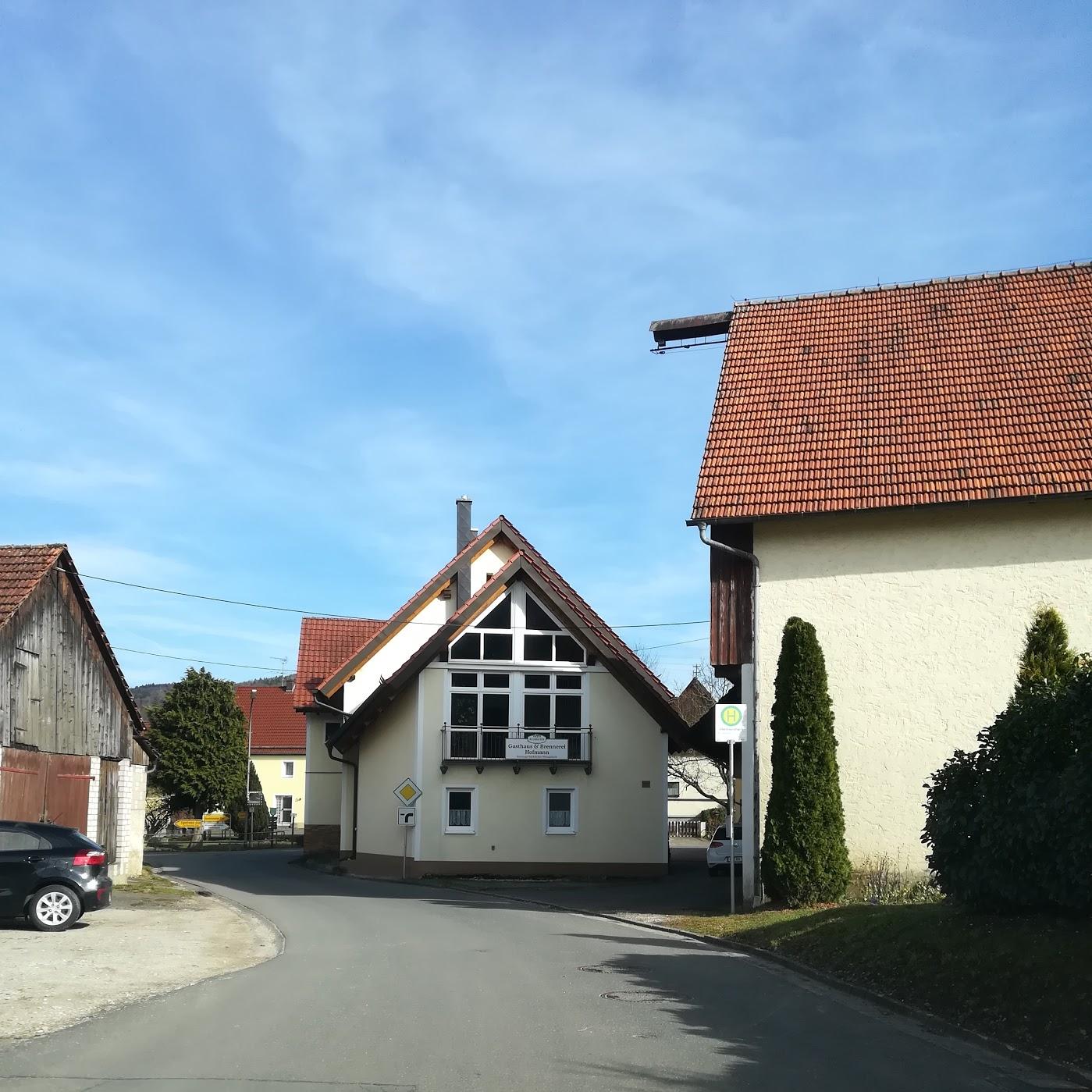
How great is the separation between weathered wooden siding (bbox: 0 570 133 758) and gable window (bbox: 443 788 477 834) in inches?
318

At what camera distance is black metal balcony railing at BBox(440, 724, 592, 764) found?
32594mm

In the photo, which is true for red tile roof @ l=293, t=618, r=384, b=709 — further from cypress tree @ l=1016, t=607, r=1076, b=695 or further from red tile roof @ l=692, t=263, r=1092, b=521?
cypress tree @ l=1016, t=607, r=1076, b=695

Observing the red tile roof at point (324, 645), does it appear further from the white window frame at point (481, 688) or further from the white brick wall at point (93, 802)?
the white brick wall at point (93, 802)

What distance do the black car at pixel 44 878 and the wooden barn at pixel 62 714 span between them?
4.92m

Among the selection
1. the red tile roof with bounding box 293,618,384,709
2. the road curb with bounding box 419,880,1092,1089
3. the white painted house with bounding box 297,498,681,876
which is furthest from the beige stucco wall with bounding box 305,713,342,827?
the road curb with bounding box 419,880,1092,1089

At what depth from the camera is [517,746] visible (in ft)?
106

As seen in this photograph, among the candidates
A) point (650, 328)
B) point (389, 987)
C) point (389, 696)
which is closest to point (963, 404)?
point (650, 328)

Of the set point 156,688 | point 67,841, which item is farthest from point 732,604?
point 156,688

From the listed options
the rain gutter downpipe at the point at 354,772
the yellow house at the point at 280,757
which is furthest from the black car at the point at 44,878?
the yellow house at the point at 280,757

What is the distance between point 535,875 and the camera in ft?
105

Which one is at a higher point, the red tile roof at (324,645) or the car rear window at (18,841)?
the red tile roof at (324,645)

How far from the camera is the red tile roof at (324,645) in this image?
151ft

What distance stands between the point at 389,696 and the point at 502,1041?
78.9ft

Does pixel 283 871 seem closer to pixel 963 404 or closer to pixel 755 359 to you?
pixel 755 359
